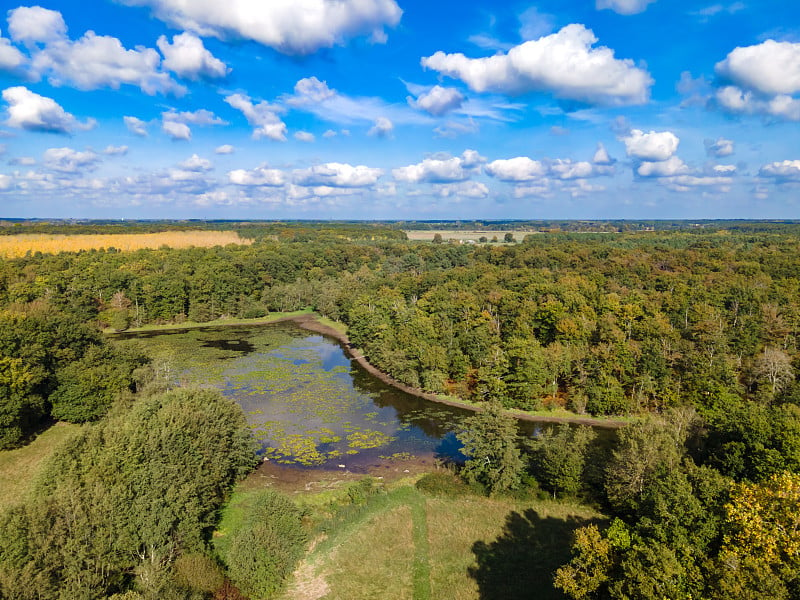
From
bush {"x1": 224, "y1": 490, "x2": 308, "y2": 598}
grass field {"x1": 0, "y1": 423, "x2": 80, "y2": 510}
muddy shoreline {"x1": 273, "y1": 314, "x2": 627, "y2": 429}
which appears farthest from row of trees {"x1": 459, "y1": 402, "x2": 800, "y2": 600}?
grass field {"x1": 0, "y1": 423, "x2": 80, "y2": 510}

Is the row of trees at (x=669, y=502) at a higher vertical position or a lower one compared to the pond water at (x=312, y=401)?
higher

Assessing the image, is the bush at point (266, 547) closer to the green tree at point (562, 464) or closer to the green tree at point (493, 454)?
the green tree at point (493, 454)

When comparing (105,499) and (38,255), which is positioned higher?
(38,255)

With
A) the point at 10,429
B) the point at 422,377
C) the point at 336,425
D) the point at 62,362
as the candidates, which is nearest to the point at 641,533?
the point at 336,425

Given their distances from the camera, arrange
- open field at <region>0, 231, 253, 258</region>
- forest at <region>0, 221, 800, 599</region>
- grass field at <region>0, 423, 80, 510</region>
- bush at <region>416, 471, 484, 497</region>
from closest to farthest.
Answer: forest at <region>0, 221, 800, 599</region> → grass field at <region>0, 423, 80, 510</region> → bush at <region>416, 471, 484, 497</region> → open field at <region>0, 231, 253, 258</region>

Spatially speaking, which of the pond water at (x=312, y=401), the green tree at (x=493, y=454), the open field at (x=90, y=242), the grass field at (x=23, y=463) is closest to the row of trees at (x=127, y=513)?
the grass field at (x=23, y=463)

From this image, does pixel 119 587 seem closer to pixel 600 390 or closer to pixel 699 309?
pixel 600 390

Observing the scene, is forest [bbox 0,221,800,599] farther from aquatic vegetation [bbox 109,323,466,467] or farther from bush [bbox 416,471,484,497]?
aquatic vegetation [bbox 109,323,466,467]
